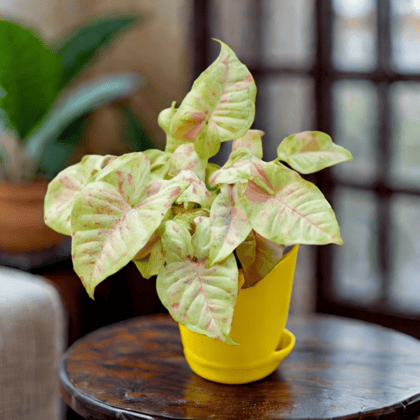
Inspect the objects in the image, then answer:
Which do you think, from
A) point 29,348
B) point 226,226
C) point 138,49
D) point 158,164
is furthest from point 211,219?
point 138,49

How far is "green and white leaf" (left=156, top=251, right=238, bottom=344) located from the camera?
564 mm

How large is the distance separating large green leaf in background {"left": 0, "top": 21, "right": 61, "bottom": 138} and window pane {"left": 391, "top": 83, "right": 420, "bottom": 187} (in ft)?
3.22

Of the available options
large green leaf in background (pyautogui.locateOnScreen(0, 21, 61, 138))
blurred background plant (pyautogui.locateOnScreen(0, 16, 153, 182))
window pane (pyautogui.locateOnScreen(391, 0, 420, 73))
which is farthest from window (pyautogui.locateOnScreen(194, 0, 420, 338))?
large green leaf in background (pyautogui.locateOnScreen(0, 21, 61, 138))

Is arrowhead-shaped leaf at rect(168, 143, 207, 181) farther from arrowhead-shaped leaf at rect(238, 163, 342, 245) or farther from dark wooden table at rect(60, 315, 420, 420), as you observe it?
dark wooden table at rect(60, 315, 420, 420)

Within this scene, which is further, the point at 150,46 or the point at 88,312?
the point at 150,46

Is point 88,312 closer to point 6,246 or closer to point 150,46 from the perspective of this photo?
point 6,246

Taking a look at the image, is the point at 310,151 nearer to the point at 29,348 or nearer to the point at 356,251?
the point at 29,348

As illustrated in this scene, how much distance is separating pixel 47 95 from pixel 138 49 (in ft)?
1.88

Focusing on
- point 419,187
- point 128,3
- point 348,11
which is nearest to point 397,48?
point 348,11

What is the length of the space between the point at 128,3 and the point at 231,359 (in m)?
1.75

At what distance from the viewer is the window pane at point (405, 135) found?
4.92 ft

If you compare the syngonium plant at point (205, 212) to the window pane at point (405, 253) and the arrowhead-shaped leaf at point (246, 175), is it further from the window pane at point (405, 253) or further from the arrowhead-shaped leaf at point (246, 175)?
the window pane at point (405, 253)

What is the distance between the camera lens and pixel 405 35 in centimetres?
150

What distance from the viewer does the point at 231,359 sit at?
692 millimetres
